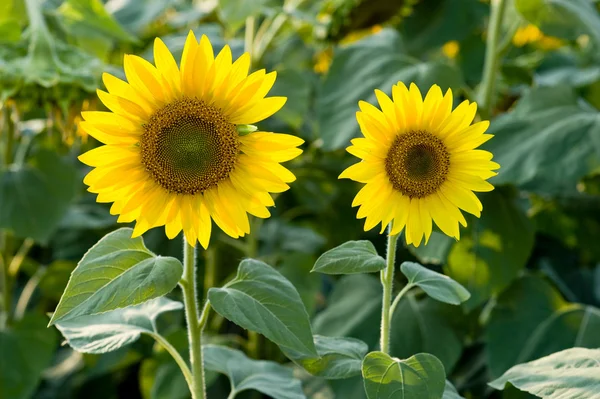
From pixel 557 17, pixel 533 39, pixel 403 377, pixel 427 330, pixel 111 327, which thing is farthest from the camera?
pixel 533 39

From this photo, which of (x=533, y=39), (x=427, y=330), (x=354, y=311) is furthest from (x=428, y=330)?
(x=533, y=39)

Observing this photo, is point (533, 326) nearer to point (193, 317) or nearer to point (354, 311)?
point (354, 311)

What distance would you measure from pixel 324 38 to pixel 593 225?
586 mm

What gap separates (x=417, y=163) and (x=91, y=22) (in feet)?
2.67

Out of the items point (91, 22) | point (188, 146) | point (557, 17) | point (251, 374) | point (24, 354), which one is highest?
point (557, 17)

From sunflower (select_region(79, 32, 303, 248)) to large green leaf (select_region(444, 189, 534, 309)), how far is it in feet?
1.83

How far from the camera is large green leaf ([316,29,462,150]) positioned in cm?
137

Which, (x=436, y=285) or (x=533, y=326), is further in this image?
(x=533, y=326)

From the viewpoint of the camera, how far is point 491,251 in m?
1.31

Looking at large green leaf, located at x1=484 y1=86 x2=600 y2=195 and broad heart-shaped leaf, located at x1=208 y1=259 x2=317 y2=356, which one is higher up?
large green leaf, located at x1=484 y1=86 x2=600 y2=195

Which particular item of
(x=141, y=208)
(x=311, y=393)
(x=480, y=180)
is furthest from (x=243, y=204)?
(x=311, y=393)

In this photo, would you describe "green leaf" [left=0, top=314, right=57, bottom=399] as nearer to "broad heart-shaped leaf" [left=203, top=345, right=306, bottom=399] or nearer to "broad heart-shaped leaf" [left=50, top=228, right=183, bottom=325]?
"broad heart-shaped leaf" [left=203, top=345, right=306, bottom=399]

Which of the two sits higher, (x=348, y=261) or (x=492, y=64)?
(x=492, y=64)

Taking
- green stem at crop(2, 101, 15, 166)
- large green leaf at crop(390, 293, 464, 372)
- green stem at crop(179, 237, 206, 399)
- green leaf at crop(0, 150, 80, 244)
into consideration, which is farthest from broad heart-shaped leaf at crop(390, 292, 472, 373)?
green stem at crop(2, 101, 15, 166)
